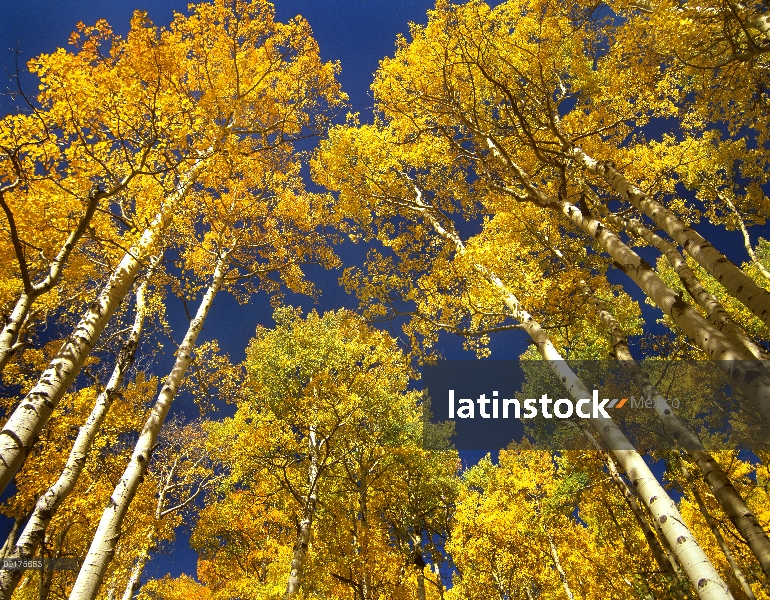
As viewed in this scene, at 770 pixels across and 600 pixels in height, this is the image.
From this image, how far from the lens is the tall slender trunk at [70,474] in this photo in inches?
176

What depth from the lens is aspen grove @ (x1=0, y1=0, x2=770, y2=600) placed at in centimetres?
466

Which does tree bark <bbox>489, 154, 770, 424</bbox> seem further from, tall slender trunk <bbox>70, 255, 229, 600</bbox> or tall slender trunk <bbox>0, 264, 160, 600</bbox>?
tall slender trunk <bbox>0, 264, 160, 600</bbox>

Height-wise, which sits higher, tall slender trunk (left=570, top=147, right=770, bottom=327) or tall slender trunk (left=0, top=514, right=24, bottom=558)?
tall slender trunk (left=570, top=147, right=770, bottom=327)

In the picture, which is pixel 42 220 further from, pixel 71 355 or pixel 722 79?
pixel 722 79

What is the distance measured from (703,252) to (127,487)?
7393 millimetres

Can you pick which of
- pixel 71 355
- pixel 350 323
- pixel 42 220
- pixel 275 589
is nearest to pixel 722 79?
pixel 350 323

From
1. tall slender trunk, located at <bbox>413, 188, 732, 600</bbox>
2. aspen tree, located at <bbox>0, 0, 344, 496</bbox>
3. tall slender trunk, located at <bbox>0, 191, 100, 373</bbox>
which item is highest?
aspen tree, located at <bbox>0, 0, 344, 496</bbox>

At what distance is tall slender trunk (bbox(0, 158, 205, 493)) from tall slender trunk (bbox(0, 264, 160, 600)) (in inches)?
55.8

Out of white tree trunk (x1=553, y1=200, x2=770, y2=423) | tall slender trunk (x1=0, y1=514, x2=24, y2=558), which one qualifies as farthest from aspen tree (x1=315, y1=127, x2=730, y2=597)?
tall slender trunk (x1=0, y1=514, x2=24, y2=558)

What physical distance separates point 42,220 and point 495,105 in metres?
9.82

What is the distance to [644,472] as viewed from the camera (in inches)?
156

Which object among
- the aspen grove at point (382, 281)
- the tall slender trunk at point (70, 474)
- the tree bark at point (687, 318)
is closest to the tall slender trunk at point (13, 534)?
the aspen grove at point (382, 281)

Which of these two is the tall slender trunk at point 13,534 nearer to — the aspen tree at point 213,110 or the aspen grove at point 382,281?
the aspen grove at point 382,281

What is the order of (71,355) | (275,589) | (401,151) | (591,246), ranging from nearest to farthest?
(71,355) < (401,151) < (591,246) < (275,589)
